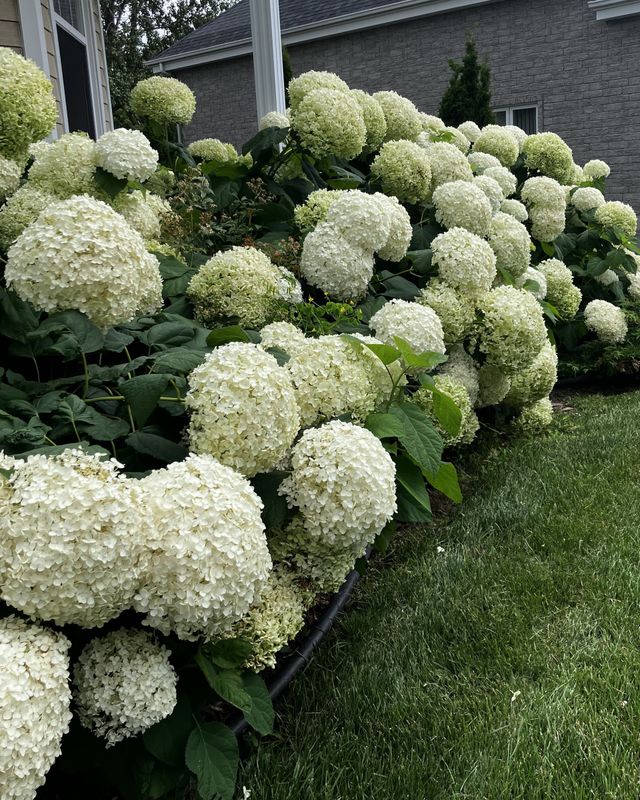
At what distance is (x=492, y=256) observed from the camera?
3312mm

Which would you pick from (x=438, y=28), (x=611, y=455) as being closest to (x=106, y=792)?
(x=611, y=455)


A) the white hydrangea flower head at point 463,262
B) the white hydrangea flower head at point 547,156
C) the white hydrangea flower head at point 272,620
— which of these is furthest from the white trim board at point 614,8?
the white hydrangea flower head at point 272,620

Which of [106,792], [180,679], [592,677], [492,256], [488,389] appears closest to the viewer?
[180,679]

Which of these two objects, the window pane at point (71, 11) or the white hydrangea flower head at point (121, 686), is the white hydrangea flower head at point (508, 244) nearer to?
the white hydrangea flower head at point (121, 686)

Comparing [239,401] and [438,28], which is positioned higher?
[438,28]

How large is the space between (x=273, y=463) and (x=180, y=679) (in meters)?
0.50

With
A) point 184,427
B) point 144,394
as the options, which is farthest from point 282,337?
point 144,394

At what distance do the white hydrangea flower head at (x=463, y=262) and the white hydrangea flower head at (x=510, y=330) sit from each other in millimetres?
85

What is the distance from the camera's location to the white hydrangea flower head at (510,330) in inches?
124

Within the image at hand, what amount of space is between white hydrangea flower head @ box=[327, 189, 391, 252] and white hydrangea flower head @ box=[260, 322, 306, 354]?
23.2 inches

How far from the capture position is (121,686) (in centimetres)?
137

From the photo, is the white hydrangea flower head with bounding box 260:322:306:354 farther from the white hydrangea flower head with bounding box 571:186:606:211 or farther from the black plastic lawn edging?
the white hydrangea flower head with bounding box 571:186:606:211

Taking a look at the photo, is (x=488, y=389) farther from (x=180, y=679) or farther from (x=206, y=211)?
(x=180, y=679)

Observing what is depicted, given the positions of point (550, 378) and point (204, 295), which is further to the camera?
point (550, 378)
